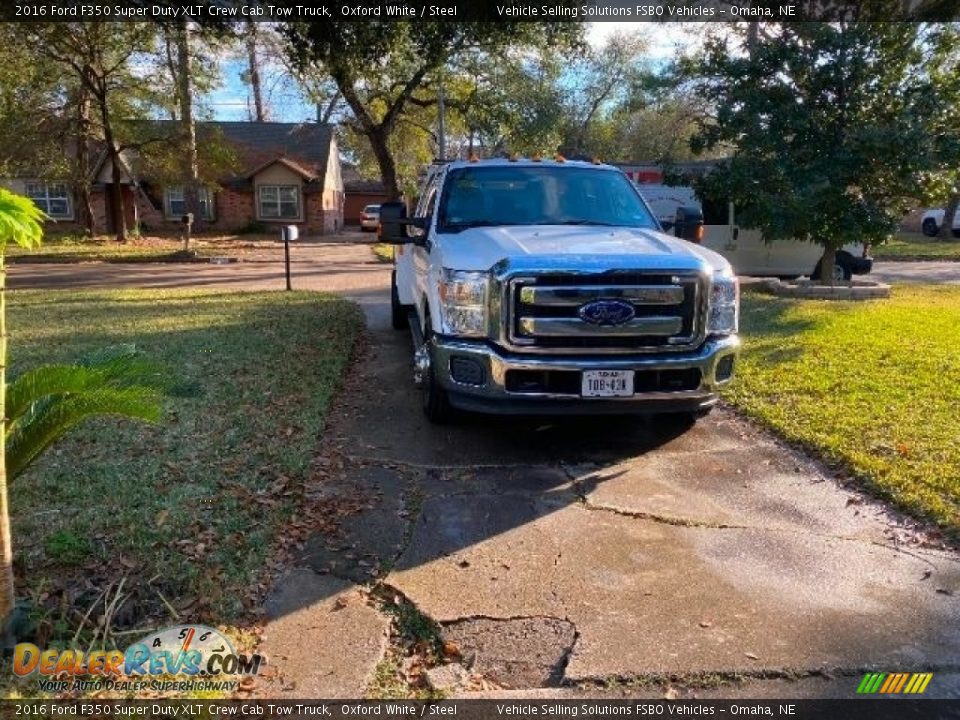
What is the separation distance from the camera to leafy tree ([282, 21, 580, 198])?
14.2 meters

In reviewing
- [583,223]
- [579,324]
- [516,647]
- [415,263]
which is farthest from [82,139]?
[516,647]

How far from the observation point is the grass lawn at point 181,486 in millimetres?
3227

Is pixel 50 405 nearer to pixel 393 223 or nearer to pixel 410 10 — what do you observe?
pixel 393 223

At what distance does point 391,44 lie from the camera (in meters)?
15.1

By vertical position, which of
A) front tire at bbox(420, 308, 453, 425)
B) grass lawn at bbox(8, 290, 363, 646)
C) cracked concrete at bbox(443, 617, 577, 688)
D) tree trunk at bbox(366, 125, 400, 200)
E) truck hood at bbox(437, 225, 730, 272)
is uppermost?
tree trunk at bbox(366, 125, 400, 200)

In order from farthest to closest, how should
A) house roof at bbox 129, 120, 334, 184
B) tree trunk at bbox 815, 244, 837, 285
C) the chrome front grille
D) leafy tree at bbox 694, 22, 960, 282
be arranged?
house roof at bbox 129, 120, 334, 184
tree trunk at bbox 815, 244, 837, 285
leafy tree at bbox 694, 22, 960, 282
the chrome front grille

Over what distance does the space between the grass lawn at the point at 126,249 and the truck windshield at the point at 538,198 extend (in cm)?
1702

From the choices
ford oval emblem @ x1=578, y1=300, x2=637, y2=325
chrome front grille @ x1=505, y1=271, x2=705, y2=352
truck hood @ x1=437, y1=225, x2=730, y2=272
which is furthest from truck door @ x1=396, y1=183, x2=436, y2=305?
ford oval emblem @ x1=578, y1=300, x2=637, y2=325

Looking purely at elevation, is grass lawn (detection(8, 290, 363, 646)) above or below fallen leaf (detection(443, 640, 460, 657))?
above

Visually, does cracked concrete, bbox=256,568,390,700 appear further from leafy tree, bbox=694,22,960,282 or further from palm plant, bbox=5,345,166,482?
leafy tree, bbox=694,22,960,282

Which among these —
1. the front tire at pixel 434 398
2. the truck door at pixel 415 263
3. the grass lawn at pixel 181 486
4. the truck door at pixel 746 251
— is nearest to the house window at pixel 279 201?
the truck door at pixel 746 251

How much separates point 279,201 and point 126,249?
44.6 ft

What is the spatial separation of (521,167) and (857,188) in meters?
8.34

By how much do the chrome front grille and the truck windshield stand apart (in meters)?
1.47
